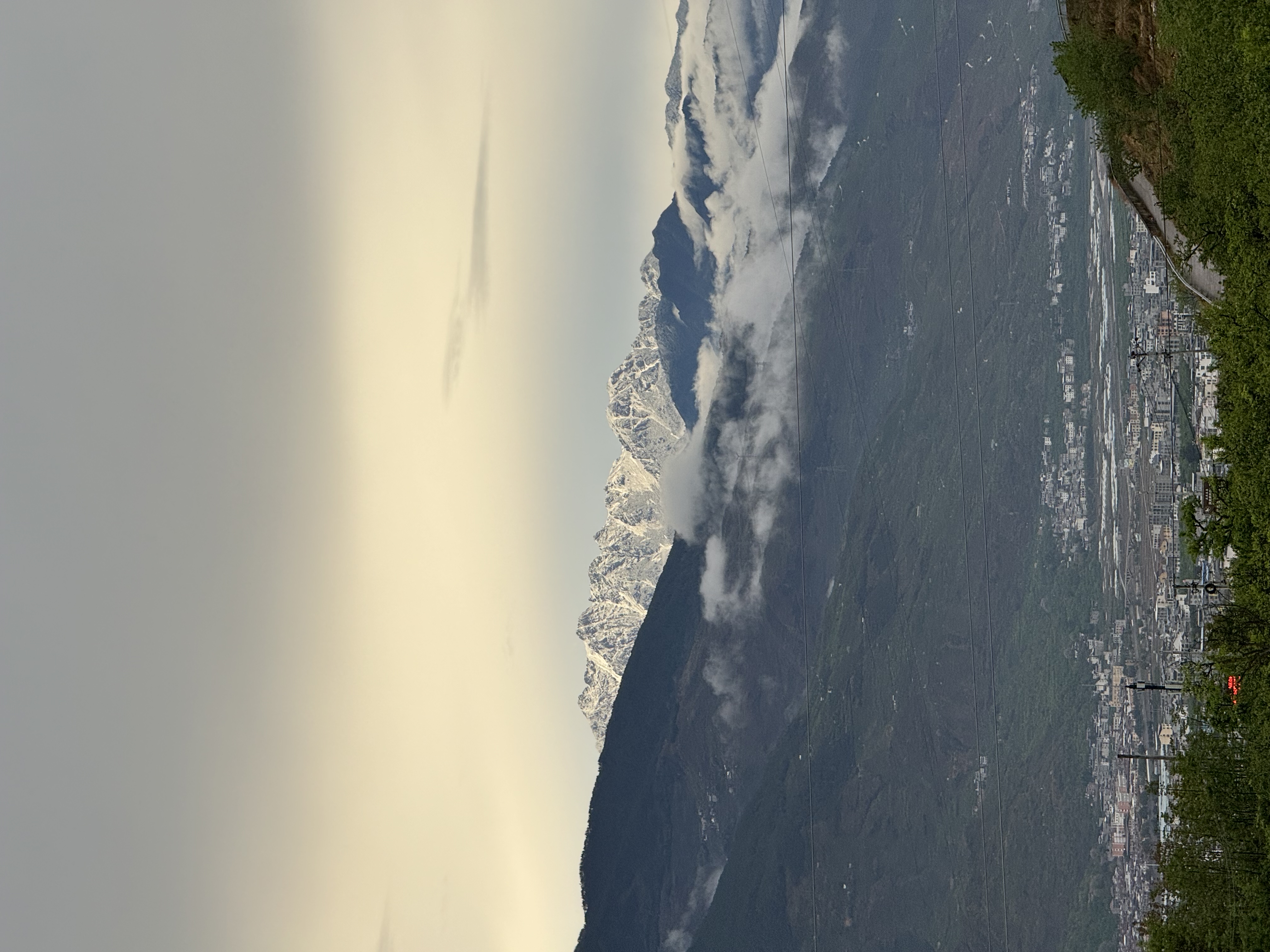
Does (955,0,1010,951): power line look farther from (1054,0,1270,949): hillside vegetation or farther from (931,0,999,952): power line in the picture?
(1054,0,1270,949): hillside vegetation

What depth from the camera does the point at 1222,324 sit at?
33781 millimetres

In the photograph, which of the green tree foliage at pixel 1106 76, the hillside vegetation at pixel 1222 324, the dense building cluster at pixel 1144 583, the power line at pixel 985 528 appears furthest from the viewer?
the power line at pixel 985 528

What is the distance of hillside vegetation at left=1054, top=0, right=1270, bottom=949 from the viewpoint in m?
32.7

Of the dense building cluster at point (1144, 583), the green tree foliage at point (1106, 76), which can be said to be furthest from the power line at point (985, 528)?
the green tree foliage at point (1106, 76)

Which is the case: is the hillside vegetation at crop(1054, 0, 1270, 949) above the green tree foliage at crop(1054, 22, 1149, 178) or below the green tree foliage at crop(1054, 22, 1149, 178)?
below

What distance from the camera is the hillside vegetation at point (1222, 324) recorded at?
32.7 metres

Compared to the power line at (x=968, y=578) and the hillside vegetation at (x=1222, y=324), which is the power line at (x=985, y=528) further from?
the hillside vegetation at (x=1222, y=324)

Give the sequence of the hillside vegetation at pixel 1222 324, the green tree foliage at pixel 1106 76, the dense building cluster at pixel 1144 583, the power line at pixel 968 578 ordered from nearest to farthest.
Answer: the hillside vegetation at pixel 1222 324 → the green tree foliage at pixel 1106 76 → the dense building cluster at pixel 1144 583 → the power line at pixel 968 578

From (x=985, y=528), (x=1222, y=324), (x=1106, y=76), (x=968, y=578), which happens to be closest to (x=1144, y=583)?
(x=985, y=528)

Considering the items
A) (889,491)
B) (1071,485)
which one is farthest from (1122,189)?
(889,491)

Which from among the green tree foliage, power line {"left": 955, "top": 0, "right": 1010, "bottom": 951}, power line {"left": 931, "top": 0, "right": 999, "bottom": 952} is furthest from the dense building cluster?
the green tree foliage

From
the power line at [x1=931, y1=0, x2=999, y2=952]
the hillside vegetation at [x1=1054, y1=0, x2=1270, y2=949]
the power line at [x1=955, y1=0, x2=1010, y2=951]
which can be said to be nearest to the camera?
the hillside vegetation at [x1=1054, y1=0, x2=1270, y2=949]

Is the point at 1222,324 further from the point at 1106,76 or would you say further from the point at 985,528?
the point at 985,528

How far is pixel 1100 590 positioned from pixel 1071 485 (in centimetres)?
1846
